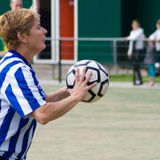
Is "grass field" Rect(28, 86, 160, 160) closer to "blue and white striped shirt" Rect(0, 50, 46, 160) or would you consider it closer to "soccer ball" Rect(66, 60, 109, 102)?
"soccer ball" Rect(66, 60, 109, 102)

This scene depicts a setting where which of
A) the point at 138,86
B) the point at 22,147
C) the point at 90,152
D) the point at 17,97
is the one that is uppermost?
the point at 17,97

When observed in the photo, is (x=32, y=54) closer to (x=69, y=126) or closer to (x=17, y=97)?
(x=17, y=97)

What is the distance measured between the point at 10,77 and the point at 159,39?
14080 mm

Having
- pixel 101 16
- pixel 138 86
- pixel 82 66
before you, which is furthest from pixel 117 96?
pixel 82 66

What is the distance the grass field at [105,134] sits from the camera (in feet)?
28.2

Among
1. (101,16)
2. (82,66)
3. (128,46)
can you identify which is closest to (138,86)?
(128,46)

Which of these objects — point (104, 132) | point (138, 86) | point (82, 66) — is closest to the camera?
point (82, 66)

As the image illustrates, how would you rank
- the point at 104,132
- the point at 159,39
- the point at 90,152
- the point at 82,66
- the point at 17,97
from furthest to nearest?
1. the point at 159,39
2. the point at 104,132
3. the point at 90,152
4. the point at 82,66
5. the point at 17,97

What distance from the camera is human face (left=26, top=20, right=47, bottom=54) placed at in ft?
15.1

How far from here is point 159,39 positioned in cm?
1831

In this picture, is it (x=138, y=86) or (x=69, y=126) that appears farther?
(x=138, y=86)

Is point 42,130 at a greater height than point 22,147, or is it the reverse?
point 22,147

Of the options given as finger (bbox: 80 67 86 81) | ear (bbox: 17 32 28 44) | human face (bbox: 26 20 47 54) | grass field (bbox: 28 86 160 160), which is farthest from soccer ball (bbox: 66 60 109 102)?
grass field (bbox: 28 86 160 160)

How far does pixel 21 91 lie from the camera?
4484 millimetres
